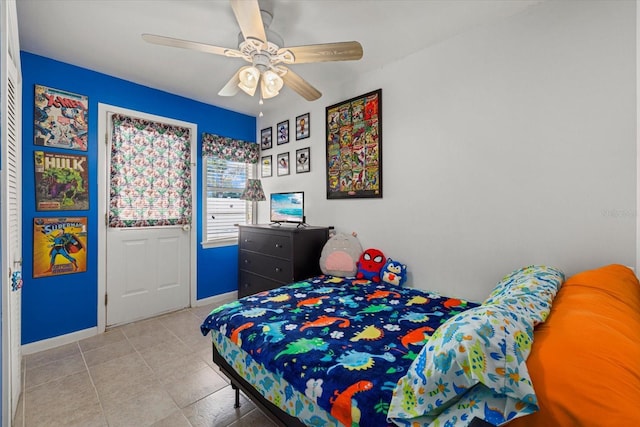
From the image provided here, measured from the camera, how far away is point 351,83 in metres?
2.96

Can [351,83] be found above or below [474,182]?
above

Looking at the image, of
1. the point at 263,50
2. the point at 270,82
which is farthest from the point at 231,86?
the point at 263,50

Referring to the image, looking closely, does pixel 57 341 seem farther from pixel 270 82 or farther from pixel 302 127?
pixel 302 127

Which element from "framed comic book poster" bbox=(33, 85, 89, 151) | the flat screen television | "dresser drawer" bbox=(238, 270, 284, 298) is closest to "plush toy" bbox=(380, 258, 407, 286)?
"dresser drawer" bbox=(238, 270, 284, 298)

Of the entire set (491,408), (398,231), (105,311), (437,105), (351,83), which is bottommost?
(105,311)

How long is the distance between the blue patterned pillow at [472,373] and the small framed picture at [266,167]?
11.2 ft

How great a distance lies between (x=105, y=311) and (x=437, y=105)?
149 inches

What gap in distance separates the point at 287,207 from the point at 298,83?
67.0 inches

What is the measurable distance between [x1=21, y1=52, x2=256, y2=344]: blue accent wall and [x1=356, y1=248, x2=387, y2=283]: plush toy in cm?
214

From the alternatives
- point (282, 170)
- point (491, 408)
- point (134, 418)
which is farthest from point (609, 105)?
point (134, 418)

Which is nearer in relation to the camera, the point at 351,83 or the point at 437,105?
the point at 437,105

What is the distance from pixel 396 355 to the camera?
1.28 metres

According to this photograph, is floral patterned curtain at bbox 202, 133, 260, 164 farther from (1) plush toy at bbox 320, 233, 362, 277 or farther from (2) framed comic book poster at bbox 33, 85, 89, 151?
(1) plush toy at bbox 320, 233, 362, 277

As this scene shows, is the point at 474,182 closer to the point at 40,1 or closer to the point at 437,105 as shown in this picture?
the point at 437,105
